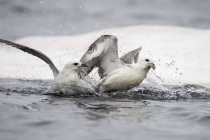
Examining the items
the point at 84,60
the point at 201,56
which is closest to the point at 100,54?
the point at 84,60

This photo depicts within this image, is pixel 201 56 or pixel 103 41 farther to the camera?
pixel 201 56

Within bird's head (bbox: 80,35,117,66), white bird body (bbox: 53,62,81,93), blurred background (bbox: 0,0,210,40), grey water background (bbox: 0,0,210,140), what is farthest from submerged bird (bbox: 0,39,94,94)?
blurred background (bbox: 0,0,210,40)

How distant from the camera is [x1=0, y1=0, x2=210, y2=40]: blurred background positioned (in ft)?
40.0

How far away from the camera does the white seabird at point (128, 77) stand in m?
7.17

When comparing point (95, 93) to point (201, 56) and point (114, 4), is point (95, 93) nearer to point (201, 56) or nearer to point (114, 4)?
point (201, 56)

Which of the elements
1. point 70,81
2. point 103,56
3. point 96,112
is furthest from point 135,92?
point 96,112

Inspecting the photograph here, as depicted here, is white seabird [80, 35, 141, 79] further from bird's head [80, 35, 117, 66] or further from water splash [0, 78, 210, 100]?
water splash [0, 78, 210, 100]

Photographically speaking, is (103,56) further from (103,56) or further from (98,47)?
(98,47)

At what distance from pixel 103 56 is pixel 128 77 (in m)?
0.61

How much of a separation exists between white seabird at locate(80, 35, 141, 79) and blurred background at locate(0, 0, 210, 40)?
4294mm

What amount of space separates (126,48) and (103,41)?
3.48 meters

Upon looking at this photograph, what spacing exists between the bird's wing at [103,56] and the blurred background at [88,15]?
169 inches

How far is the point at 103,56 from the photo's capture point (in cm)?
759

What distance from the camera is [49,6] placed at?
1301 centimetres
